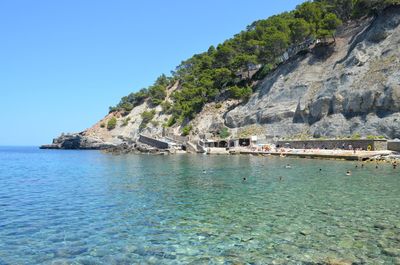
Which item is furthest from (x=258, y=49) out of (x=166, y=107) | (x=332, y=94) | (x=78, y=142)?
(x=78, y=142)

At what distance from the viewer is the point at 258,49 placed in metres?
95.7

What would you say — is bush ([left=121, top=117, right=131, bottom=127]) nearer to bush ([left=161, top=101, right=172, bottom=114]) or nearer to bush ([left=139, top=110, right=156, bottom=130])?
bush ([left=139, top=110, right=156, bottom=130])

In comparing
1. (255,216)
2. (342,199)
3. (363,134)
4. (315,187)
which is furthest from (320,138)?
(255,216)

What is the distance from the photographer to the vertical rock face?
54.2 meters

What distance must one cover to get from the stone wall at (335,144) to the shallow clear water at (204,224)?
22.7 m

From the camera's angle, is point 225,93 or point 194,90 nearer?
point 225,93

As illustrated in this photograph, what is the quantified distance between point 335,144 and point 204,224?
4380cm

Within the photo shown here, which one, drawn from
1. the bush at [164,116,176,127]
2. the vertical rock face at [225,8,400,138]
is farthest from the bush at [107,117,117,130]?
the vertical rock face at [225,8,400,138]

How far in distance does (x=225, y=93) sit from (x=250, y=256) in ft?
277

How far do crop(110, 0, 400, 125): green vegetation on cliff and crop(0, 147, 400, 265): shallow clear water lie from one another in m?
57.7

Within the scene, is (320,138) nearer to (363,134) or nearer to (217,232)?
(363,134)

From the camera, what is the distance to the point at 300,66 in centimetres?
7638

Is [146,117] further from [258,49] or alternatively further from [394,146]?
[394,146]

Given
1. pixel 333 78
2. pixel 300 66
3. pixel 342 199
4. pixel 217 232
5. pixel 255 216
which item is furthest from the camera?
pixel 300 66
